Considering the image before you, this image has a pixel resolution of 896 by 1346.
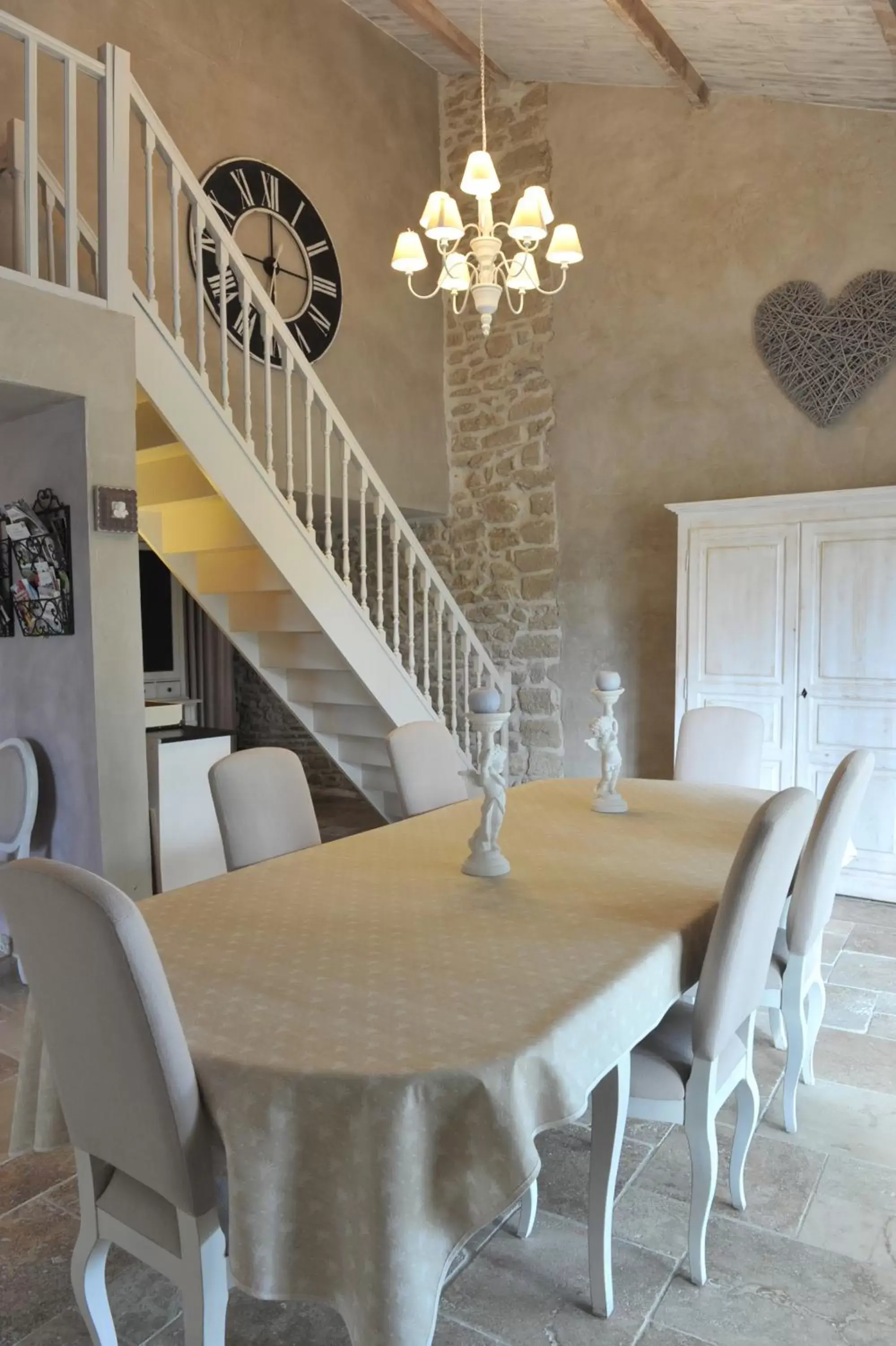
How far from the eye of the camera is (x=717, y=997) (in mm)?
1699

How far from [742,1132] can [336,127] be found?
5.55m

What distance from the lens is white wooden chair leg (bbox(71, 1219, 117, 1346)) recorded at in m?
1.50

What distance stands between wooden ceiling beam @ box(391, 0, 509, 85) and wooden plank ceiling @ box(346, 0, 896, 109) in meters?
0.01

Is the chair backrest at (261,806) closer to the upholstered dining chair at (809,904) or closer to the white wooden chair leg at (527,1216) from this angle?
the white wooden chair leg at (527,1216)

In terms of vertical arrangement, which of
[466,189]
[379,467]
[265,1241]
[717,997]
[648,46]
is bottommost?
[265,1241]

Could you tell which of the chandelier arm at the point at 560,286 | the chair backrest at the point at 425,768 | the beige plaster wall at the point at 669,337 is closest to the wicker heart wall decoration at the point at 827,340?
the beige plaster wall at the point at 669,337

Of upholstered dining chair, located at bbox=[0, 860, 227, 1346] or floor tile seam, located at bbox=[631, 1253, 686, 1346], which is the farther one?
floor tile seam, located at bbox=[631, 1253, 686, 1346]

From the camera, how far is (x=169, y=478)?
3.98 m

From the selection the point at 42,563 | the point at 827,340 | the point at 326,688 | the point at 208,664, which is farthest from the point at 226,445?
the point at 208,664

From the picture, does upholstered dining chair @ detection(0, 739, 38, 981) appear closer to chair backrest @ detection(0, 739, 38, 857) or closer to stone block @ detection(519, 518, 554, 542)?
chair backrest @ detection(0, 739, 38, 857)

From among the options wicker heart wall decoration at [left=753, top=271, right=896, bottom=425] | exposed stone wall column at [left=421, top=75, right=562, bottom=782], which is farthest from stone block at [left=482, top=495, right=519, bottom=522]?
wicker heart wall decoration at [left=753, top=271, right=896, bottom=425]

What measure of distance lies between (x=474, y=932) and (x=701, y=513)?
3364 mm

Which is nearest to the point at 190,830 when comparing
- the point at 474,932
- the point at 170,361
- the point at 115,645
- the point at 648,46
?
the point at 115,645

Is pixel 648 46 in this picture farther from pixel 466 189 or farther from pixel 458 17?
pixel 466 189
